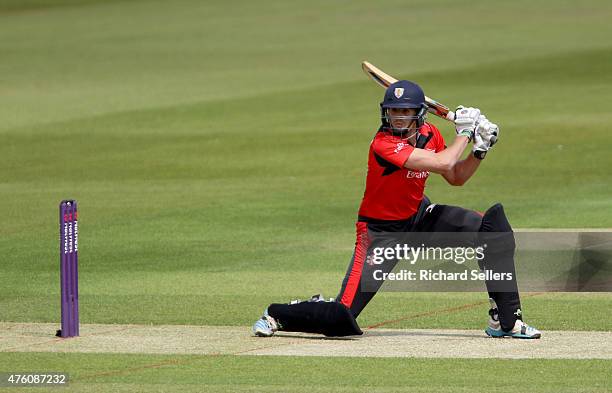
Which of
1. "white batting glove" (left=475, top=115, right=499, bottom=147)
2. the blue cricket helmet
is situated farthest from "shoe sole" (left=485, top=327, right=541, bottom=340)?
the blue cricket helmet

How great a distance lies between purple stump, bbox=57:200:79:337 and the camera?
10.4 meters

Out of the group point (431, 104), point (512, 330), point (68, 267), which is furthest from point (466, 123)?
point (68, 267)

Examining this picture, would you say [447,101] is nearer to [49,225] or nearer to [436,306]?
[49,225]

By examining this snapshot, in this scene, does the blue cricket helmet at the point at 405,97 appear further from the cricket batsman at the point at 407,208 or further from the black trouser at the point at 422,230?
the black trouser at the point at 422,230

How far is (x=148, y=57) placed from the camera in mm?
42688

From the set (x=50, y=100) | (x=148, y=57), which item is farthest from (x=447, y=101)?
(x=148, y=57)

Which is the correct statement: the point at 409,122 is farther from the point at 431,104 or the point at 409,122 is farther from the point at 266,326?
the point at 266,326

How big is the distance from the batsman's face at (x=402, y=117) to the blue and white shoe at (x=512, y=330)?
55.1 inches

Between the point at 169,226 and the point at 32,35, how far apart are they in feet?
108

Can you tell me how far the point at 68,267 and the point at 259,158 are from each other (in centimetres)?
1419

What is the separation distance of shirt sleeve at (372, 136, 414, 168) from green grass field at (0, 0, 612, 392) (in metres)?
1.52

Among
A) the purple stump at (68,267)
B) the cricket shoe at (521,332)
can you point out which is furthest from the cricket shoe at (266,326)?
the cricket shoe at (521,332)

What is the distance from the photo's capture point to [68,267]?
10.4m

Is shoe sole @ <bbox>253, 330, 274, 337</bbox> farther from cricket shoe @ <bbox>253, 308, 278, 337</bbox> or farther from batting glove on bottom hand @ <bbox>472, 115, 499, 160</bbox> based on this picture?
batting glove on bottom hand @ <bbox>472, 115, 499, 160</bbox>
